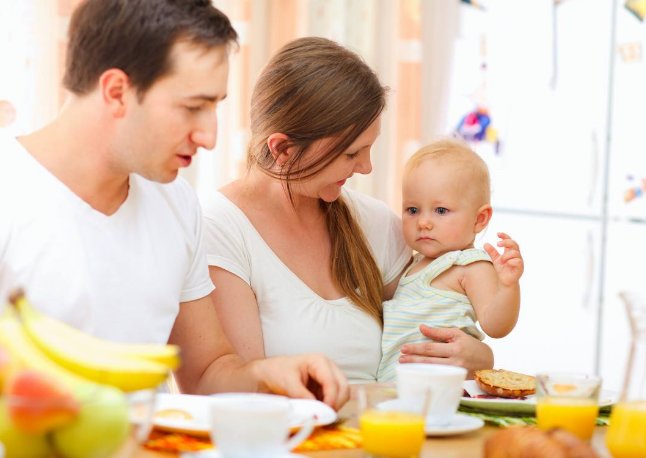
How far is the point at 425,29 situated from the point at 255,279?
91.3 inches

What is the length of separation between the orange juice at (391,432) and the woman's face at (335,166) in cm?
86

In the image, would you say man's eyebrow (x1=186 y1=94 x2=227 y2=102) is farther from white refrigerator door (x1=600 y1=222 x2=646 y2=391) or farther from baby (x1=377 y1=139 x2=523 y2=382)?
white refrigerator door (x1=600 y1=222 x2=646 y2=391)

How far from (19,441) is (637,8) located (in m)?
3.53

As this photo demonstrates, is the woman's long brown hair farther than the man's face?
Yes

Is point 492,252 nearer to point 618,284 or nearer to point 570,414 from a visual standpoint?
point 570,414

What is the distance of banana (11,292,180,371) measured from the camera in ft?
3.22

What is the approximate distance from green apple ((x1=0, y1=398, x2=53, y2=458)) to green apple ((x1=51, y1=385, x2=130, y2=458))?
1 cm

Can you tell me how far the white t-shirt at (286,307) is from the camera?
79.0 inches

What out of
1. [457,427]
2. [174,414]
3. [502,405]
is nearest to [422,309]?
[502,405]

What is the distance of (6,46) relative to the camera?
9.77ft

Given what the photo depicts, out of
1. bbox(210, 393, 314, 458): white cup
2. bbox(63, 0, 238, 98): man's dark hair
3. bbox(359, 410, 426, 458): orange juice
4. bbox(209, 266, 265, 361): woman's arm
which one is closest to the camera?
bbox(210, 393, 314, 458): white cup

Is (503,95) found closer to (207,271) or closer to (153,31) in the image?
(207,271)

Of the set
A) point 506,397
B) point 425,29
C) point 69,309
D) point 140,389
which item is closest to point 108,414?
point 140,389

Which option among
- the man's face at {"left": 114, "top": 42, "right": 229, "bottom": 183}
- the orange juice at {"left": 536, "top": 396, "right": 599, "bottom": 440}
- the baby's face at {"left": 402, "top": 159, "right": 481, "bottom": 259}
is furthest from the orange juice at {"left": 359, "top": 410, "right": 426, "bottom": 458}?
the baby's face at {"left": 402, "top": 159, "right": 481, "bottom": 259}
